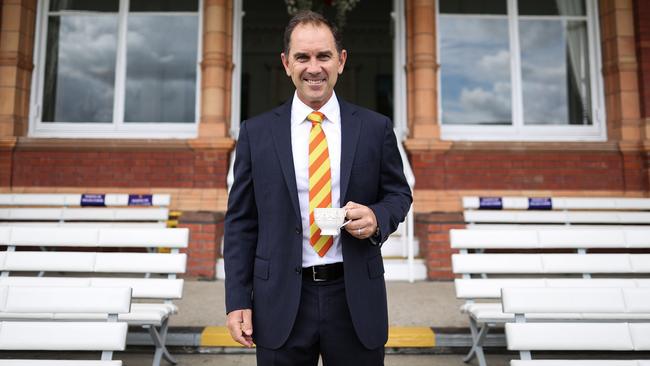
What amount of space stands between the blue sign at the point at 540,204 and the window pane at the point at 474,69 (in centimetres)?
146

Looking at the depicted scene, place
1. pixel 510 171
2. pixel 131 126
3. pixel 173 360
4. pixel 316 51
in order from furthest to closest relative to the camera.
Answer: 1. pixel 131 126
2. pixel 510 171
3. pixel 173 360
4. pixel 316 51

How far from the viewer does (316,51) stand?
Answer: 1.38 m

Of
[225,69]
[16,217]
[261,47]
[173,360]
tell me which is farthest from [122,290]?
[261,47]

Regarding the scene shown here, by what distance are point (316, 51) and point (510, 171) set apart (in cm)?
464

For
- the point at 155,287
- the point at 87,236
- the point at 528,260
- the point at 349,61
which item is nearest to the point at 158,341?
the point at 155,287

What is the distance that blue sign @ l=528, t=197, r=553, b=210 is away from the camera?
4875 millimetres

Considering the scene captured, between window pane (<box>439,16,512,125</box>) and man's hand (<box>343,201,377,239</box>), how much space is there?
194 inches

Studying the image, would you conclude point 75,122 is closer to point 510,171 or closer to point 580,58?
point 510,171

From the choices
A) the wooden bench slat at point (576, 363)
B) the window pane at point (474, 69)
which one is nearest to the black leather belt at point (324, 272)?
the wooden bench slat at point (576, 363)

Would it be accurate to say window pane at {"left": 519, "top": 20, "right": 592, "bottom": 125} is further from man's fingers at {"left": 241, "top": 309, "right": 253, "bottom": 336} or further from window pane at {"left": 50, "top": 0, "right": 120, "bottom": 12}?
window pane at {"left": 50, "top": 0, "right": 120, "bottom": 12}

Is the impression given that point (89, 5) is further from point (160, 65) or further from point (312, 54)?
point (312, 54)

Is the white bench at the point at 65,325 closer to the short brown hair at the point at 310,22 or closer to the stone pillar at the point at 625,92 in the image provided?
the short brown hair at the point at 310,22

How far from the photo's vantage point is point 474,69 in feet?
19.6

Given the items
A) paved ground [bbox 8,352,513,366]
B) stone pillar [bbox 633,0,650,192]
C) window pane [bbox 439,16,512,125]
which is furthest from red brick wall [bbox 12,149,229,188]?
stone pillar [bbox 633,0,650,192]
